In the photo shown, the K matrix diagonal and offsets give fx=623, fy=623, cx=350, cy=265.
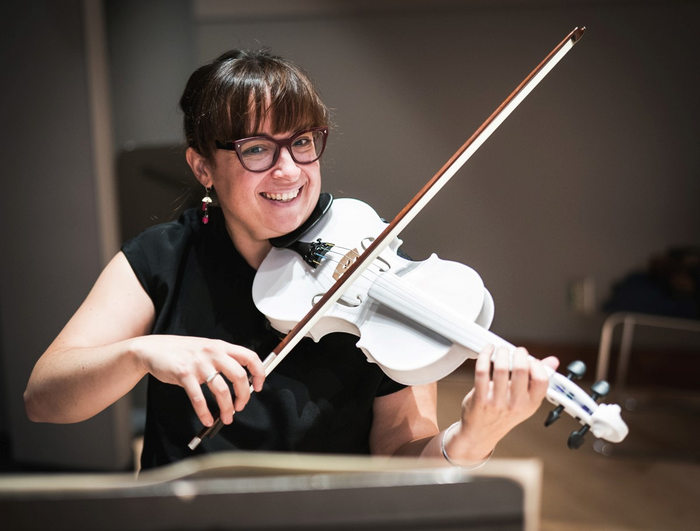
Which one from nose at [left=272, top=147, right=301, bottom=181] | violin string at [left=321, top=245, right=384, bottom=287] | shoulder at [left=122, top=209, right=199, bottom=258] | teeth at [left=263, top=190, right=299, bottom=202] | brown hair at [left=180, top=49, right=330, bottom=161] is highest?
brown hair at [left=180, top=49, right=330, bottom=161]

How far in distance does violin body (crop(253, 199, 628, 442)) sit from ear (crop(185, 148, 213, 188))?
14 centimetres

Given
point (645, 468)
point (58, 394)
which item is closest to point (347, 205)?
point (58, 394)

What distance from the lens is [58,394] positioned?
82cm

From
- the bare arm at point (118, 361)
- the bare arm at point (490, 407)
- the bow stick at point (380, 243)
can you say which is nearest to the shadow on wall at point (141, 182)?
the bare arm at point (118, 361)

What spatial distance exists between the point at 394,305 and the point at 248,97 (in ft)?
1.07

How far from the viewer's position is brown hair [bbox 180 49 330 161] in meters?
0.81

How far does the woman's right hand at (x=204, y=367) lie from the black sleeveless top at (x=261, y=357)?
0.17m

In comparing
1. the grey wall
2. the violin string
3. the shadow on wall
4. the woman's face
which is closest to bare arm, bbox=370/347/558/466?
the violin string

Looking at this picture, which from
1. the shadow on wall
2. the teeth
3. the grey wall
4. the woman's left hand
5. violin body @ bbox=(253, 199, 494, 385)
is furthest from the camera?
the shadow on wall

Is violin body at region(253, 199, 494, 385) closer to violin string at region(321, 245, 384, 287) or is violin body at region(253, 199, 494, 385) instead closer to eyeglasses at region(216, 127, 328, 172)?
violin string at region(321, 245, 384, 287)

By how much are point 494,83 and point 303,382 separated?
849 millimetres

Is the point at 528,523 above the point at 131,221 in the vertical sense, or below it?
below

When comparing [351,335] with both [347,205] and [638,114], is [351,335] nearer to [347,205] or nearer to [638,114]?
[347,205]

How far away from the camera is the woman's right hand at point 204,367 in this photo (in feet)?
2.19
